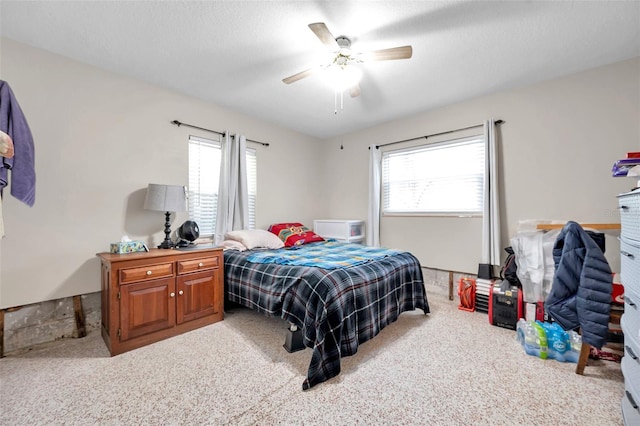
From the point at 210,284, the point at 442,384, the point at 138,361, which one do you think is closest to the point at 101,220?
the point at 210,284

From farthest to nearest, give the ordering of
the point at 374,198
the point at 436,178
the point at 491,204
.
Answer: the point at 374,198 < the point at 436,178 < the point at 491,204

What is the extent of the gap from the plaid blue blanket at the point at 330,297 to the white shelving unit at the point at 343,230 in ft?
4.44

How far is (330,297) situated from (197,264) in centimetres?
141

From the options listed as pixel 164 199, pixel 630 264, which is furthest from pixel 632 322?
pixel 164 199

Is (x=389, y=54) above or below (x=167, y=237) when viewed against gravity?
above

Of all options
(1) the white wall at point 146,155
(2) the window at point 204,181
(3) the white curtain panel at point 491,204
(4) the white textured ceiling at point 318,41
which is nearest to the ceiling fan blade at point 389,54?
(4) the white textured ceiling at point 318,41

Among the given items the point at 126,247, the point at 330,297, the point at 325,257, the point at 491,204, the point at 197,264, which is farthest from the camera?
the point at 491,204

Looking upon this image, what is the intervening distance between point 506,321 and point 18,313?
429cm

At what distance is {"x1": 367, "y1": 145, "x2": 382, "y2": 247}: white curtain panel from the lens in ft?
13.3

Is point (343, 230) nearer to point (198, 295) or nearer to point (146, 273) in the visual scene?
point (198, 295)

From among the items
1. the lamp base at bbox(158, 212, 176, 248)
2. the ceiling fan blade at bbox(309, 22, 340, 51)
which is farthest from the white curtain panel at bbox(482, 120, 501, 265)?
the lamp base at bbox(158, 212, 176, 248)

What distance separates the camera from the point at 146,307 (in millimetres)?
2158

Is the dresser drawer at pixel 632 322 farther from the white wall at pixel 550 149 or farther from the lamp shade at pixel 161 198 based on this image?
the lamp shade at pixel 161 198

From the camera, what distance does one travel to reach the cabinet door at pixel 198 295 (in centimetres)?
237
